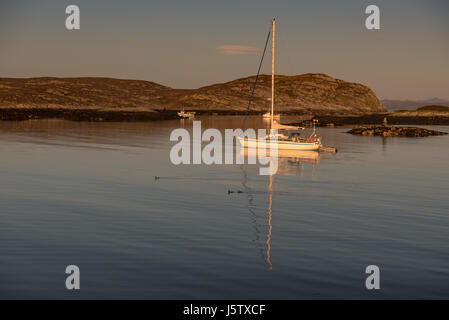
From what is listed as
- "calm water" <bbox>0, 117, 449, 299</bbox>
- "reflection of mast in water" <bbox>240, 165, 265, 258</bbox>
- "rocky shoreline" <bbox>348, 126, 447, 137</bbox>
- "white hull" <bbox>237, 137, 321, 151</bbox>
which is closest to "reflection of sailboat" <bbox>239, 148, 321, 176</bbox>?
"white hull" <bbox>237, 137, 321, 151</bbox>

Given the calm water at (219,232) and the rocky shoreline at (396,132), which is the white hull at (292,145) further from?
the rocky shoreline at (396,132)

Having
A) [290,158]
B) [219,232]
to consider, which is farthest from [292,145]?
[219,232]

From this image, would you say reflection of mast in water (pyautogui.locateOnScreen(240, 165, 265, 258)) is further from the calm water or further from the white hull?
the white hull

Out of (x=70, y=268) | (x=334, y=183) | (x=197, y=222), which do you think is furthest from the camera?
(x=334, y=183)

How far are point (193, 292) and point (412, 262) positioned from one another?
778 cm

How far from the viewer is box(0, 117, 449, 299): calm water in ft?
51.8

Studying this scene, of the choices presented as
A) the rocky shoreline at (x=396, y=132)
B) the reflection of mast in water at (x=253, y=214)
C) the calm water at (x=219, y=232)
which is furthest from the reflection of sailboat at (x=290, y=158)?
the rocky shoreline at (x=396, y=132)

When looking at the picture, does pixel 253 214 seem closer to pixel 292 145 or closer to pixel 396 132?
pixel 292 145

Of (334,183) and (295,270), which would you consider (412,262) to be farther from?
(334,183)

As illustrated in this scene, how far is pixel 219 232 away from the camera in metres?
22.3

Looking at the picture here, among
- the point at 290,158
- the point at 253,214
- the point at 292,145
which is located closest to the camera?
the point at 253,214

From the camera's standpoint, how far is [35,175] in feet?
125
